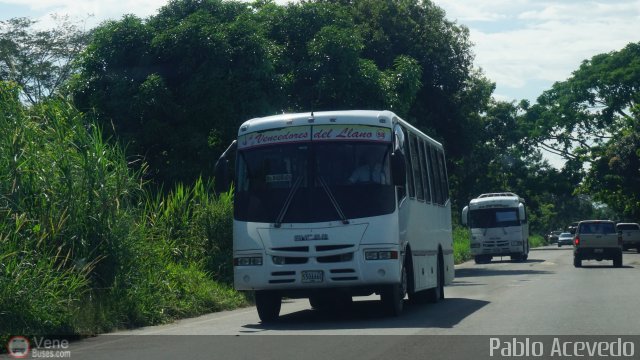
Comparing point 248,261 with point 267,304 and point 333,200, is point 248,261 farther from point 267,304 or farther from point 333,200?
point 333,200

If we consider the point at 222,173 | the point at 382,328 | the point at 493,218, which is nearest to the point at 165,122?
the point at 222,173

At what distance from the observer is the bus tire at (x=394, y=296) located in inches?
590

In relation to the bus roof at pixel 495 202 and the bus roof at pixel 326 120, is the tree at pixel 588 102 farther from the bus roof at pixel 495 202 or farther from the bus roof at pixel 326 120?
the bus roof at pixel 326 120

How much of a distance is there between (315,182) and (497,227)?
32.2 meters

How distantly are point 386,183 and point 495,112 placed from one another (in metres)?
47.2

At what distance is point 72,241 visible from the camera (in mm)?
14953

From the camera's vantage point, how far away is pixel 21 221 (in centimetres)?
1398

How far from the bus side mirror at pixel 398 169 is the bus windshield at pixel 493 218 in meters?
32.0

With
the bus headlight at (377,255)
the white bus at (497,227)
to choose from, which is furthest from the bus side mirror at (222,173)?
the white bus at (497,227)

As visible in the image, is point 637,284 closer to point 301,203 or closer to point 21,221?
point 301,203

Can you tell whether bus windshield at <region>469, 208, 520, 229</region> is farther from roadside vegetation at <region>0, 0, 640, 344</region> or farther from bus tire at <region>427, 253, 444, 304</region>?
bus tire at <region>427, 253, 444, 304</region>

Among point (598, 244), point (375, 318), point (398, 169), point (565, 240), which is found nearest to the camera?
point (398, 169)

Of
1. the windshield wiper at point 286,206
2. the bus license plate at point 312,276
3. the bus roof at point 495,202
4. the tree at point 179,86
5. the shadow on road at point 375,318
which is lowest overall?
the shadow on road at point 375,318

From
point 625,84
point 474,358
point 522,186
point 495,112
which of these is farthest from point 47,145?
point 522,186
